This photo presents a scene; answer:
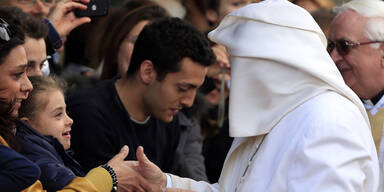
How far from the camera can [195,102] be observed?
17.5 feet

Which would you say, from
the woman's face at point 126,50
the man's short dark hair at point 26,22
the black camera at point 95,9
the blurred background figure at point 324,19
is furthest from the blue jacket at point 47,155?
the blurred background figure at point 324,19

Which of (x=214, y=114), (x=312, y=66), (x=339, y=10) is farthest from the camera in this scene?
(x=214, y=114)

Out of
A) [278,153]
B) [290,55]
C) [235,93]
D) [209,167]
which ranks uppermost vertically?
[290,55]

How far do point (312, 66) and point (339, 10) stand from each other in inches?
53.5

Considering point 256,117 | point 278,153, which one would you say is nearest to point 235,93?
point 256,117

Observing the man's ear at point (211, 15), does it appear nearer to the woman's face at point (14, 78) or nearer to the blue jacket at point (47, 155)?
the blue jacket at point (47, 155)

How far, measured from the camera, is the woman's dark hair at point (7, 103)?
302 cm

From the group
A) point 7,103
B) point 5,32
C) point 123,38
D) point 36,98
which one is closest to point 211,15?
point 123,38

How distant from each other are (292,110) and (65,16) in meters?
2.52

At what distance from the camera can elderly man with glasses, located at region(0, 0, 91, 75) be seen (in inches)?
186

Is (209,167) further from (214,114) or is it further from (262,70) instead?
(262,70)

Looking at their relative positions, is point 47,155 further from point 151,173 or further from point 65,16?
point 65,16

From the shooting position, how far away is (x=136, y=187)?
11.9 feet

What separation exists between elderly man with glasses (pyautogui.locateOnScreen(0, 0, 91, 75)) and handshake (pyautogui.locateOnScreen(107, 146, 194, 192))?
1.30 metres
